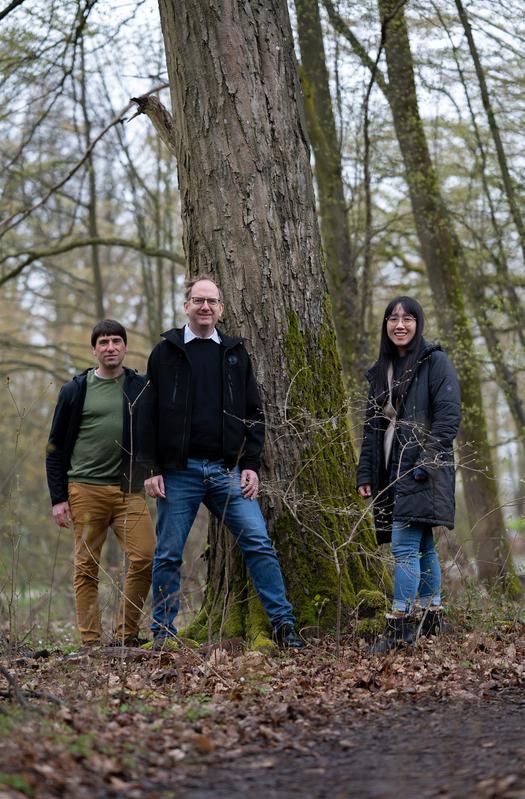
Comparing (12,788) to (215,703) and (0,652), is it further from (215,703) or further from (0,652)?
(0,652)

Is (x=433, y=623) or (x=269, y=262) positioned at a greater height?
(x=269, y=262)

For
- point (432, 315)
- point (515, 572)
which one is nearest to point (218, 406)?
point (515, 572)

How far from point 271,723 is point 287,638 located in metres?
1.55

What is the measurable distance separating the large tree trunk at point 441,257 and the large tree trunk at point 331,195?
89 centimetres

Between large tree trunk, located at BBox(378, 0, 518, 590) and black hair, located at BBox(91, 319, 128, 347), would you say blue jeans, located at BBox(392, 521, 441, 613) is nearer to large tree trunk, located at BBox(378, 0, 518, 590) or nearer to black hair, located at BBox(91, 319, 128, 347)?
black hair, located at BBox(91, 319, 128, 347)

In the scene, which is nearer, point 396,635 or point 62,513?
point 396,635

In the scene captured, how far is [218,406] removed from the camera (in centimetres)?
585

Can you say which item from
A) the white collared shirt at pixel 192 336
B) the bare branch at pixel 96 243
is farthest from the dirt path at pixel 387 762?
the bare branch at pixel 96 243

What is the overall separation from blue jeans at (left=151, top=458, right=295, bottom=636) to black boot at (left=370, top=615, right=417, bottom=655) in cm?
58

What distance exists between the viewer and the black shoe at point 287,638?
5.72m

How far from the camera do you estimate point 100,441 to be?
6535 mm

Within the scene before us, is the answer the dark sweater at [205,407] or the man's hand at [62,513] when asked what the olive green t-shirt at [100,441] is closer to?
the man's hand at [62,513]

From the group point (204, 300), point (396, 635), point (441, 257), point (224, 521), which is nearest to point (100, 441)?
point (224, 521)

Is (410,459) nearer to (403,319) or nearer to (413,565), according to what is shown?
(413,565)
